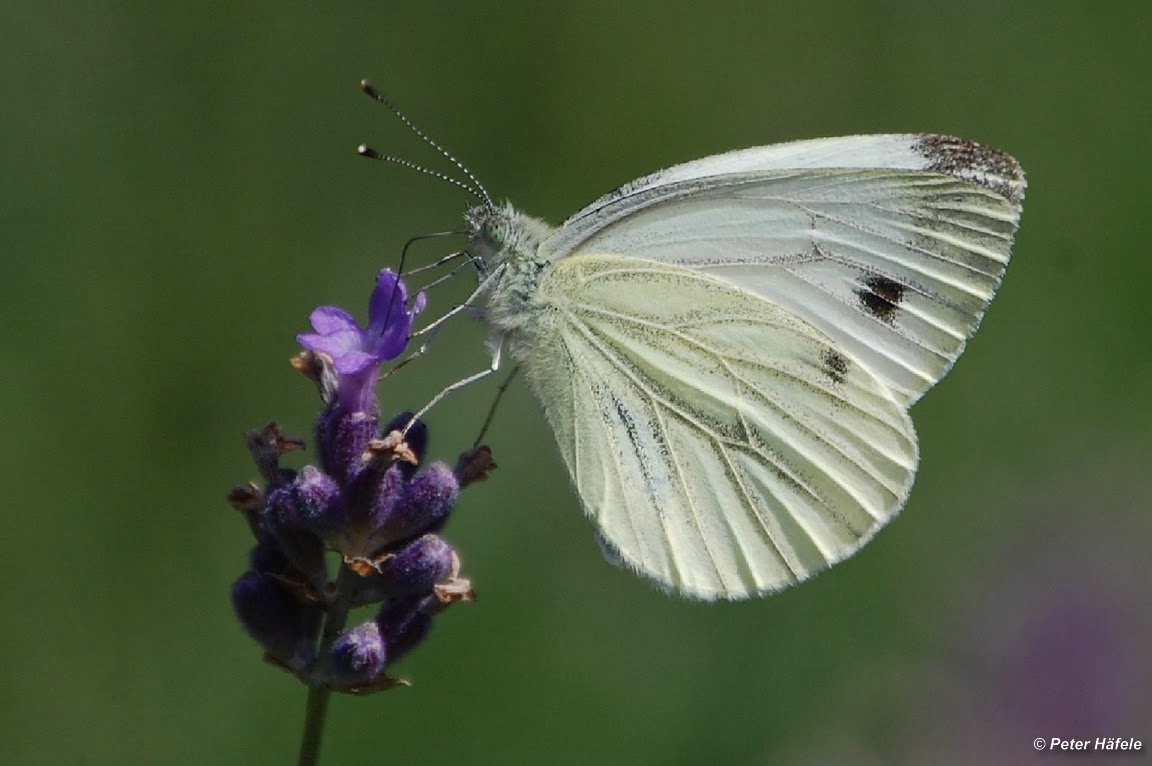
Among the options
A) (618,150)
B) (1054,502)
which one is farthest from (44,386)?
(1054,502)

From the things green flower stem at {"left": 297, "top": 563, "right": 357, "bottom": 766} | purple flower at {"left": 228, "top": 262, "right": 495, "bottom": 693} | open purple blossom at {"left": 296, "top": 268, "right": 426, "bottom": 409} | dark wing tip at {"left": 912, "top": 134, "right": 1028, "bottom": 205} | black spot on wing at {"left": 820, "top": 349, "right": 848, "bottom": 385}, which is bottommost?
green flower stem at {"left": 297, "top": 563, "right": 357, "bottom": 766}

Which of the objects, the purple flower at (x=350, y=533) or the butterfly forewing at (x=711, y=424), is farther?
the butterfly forewing at (x=711, y=424)

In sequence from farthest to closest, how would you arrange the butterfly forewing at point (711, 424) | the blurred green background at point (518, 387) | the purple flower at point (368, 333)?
the blurred green background at point (518, 387) → the butterfly forewing at point (711, 424) → the purple flower at point (368, 333)

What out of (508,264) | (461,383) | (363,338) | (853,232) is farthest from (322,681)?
(853,232)

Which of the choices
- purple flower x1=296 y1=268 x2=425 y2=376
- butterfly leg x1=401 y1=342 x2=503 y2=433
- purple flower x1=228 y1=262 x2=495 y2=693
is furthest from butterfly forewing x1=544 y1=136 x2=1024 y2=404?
purple flower x1=228 y1=262 x2=495 y2=693

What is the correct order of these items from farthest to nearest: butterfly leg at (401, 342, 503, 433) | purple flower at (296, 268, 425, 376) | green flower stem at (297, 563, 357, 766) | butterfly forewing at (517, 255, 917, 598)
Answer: butterfly forewing at (517, 255, 917, 598) → butterfly leg at (401, 342, 503, 433) → purple flower at (296, 268, 425, 376) → green flower stem at (297, 563, 357, 766)

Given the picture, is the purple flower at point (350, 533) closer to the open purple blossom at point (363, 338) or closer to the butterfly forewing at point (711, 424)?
the open purple blossom at point (363, 338)

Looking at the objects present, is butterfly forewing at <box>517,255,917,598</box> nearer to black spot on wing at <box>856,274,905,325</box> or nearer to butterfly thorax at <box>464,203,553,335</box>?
butterfly thorax at <box>464,203,553,335</box>

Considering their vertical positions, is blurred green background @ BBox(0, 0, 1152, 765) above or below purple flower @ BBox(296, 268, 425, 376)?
above

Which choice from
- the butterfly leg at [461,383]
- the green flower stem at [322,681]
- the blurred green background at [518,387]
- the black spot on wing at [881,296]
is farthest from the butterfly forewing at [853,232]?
the green flower stem at [322,681]
